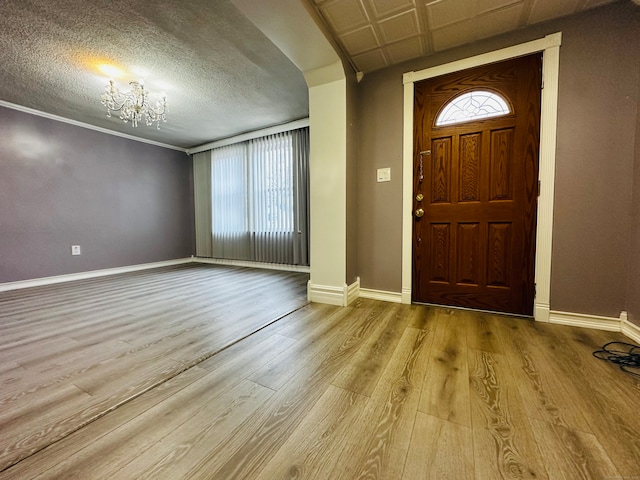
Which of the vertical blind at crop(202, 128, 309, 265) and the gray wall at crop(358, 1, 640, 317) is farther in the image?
the vertical blind at crop(202, 128, 309, 265)

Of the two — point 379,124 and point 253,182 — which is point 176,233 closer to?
point 253,182

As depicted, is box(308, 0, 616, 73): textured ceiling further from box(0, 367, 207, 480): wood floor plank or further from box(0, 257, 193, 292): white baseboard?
box(0, 257, 193, 292): white baseboard

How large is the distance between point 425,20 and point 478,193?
136 cm

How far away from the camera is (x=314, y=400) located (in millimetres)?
1073

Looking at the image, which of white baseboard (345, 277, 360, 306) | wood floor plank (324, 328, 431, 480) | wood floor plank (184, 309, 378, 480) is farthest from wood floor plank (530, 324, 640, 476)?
white baseboard (345, 277, 360, 306)

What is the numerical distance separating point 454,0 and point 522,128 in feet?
3.38

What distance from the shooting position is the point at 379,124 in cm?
239

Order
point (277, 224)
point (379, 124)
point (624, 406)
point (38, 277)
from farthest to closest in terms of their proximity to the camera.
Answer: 1. point (277, 224)
2. point (38, 277)
3. point (379, 124)
4. point (624, 406)

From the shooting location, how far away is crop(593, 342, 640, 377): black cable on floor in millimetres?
1275

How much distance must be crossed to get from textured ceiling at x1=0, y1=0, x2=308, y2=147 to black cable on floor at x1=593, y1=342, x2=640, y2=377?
3217mm

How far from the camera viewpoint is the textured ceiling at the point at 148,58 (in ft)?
5.89

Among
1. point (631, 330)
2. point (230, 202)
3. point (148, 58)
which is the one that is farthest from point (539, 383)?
point (230, 202)

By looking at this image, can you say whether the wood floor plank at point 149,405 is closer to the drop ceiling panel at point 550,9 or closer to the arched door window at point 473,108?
the arched door window at point 473,108

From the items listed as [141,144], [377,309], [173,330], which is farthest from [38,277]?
[377,309]
